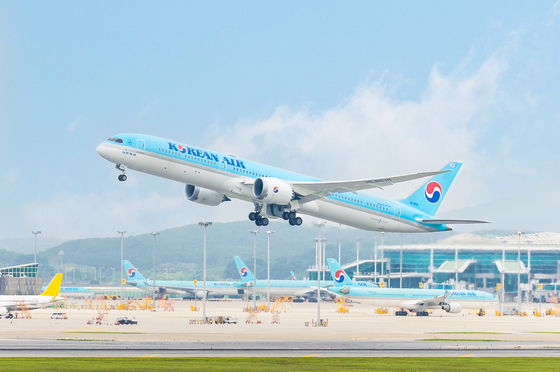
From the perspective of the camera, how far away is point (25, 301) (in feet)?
311

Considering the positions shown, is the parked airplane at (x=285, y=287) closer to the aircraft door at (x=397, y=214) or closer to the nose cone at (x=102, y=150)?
the aircraft door at (x=397, y=214)

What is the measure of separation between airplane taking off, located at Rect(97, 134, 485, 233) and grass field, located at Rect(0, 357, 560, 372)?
1518cm

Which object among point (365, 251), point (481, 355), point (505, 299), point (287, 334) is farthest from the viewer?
point (505, 299)

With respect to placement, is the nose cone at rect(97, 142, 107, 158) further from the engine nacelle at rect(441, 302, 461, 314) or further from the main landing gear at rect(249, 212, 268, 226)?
the engine nacelle at rect(441, 302, 461, 314)

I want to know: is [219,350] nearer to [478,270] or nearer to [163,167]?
[163,167]

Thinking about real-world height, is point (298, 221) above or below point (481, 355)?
above

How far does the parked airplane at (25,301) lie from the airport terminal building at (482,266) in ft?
284

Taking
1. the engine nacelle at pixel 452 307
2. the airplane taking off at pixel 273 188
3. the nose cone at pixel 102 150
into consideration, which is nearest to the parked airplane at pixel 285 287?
the engine nacelle at pixel 452 307

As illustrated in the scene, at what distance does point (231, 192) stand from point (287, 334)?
58.3 feet

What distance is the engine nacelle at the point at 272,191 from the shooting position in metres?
57.9

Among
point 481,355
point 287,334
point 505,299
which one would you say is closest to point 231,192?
point 287,334

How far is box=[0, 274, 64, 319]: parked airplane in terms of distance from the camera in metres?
92.8

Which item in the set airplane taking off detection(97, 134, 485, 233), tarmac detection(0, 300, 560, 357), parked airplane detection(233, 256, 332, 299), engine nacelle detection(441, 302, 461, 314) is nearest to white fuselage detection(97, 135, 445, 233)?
airplane taking off detection(97, 134, 485, 233)

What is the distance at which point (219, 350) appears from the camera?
161 ft
